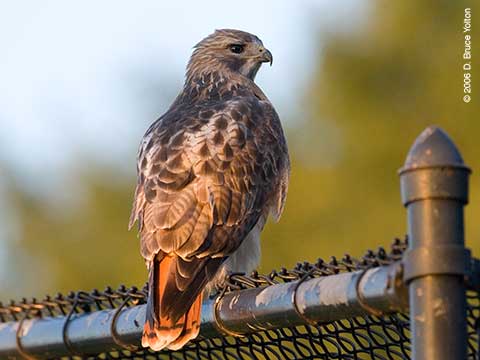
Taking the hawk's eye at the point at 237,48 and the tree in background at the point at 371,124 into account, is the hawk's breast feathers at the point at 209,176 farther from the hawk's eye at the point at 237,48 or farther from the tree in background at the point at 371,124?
the tree in background at the point at 371,124

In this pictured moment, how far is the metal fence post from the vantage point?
326 centimetres

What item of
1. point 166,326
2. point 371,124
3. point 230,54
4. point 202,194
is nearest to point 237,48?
point 230,54

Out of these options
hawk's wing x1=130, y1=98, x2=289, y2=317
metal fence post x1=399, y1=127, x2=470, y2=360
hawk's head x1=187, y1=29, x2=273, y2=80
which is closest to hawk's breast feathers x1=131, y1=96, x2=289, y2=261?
hawk's wing x1=130, y1=98, x2=289, y2=317

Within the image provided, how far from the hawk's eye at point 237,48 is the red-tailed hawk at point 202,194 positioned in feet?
1.34

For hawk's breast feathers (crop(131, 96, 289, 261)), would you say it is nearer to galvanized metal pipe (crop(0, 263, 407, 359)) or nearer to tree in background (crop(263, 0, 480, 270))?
galvanized metal pipe (crop(0, 263, 407, 359))

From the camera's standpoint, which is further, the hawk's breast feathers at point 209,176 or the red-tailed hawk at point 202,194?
the hawk's breast feathers at point 209,176

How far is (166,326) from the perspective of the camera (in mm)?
4898

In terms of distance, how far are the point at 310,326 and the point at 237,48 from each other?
158 inches

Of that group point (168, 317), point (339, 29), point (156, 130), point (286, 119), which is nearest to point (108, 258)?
point (286, 119)

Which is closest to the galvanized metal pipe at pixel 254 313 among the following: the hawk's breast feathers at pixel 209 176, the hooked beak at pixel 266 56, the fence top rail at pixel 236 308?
the fence top rail at pixel 236 308

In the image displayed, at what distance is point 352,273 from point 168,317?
1380 millimetres

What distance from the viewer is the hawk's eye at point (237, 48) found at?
8.12 metres

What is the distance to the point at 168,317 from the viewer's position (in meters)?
5.02

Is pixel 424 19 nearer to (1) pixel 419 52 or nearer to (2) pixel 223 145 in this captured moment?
(1) pixel 419 52
